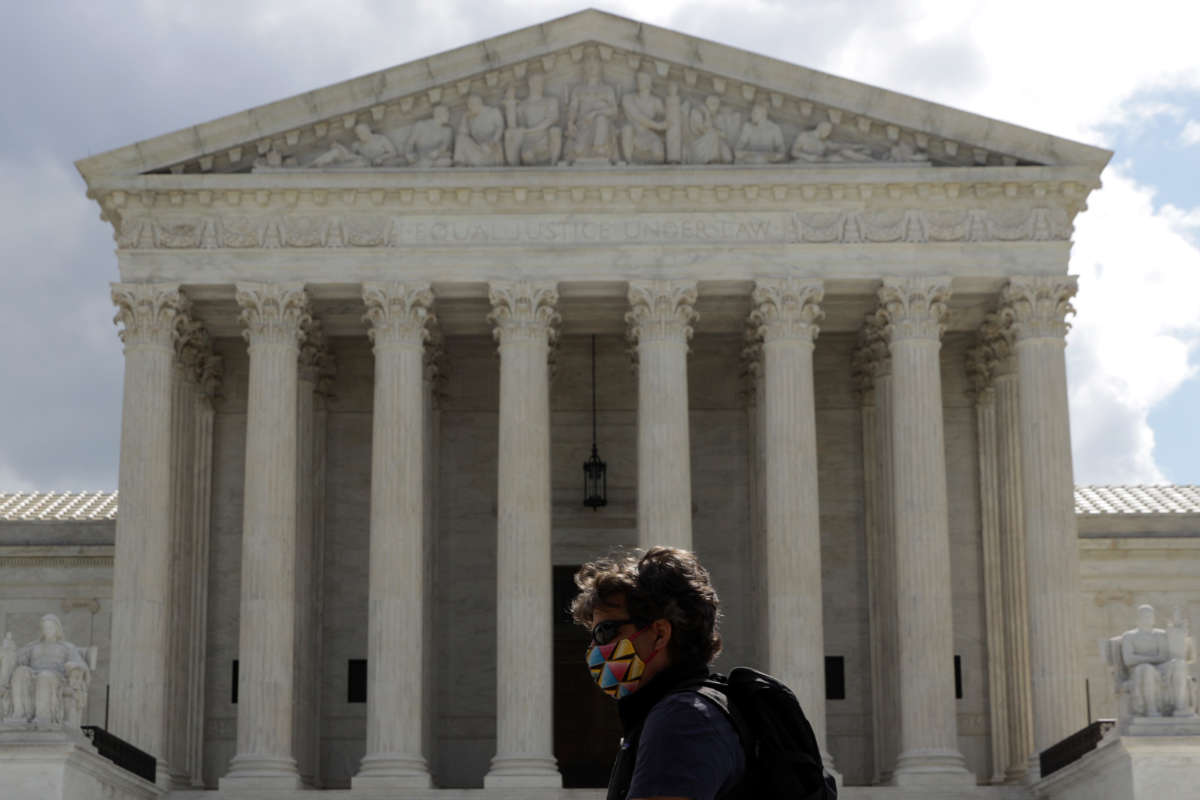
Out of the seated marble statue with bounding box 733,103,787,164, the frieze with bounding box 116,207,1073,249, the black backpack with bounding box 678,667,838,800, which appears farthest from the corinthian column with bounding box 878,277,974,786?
the black backpack with bounding box 678,667,838,800

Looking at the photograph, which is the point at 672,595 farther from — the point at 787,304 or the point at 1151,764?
the point at 787,304

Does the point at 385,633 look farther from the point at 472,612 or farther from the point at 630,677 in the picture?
the point at 630,677

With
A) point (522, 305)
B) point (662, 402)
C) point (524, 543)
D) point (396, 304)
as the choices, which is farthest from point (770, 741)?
point (396, 304)

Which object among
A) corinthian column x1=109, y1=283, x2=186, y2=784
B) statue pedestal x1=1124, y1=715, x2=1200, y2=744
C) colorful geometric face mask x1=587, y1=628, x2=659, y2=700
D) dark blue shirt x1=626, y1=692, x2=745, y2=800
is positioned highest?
corinthian column x1=109, y1=283, x2=186, y2=784

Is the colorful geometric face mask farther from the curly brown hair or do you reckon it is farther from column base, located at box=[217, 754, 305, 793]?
column base, located at box=[217, 754, 305, 793]

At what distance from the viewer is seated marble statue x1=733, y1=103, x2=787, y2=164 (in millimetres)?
41625

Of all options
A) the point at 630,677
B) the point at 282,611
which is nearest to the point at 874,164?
the point at 282,611

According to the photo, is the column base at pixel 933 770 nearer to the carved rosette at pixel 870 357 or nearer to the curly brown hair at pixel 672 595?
the carved rosette at pixel 870 357

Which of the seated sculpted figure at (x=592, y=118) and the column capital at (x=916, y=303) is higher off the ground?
the seated sculpted figure at (x=592, y=118)

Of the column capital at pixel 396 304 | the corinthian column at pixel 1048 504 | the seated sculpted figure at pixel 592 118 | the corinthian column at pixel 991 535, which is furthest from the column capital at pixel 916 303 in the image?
the column capital at pixel 396 304

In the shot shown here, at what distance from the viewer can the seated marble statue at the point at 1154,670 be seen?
3384 centimetres

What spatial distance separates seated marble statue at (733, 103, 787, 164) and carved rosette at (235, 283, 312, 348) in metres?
10.1

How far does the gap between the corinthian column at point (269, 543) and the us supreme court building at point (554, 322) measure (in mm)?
75

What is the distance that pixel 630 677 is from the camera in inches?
259
